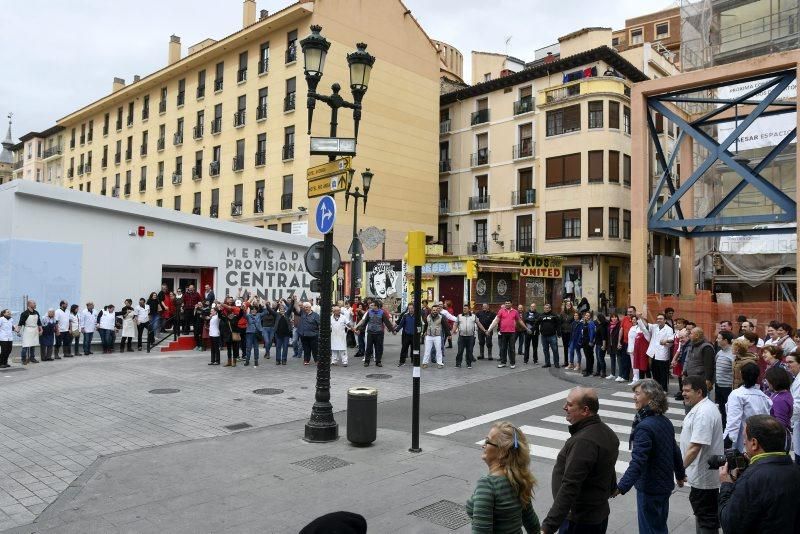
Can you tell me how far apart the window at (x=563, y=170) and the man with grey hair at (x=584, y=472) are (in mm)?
34415

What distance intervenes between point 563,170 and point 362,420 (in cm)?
3209

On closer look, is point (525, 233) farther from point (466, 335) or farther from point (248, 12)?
point (248, 12)

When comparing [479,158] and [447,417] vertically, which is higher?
[479,158]

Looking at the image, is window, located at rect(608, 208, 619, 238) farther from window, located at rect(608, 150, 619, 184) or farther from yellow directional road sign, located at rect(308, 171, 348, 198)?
yellow directional road sign, located at rect(308, 171, 348, 198)

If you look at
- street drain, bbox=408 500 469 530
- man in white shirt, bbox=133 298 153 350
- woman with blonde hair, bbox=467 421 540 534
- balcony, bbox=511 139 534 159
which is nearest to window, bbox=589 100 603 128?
balcony, bbox=511 139 534 159

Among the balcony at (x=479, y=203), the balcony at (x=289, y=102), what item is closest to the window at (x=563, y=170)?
the balcony at (x=479, y=203)

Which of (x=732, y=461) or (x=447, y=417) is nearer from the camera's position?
(x=732, y=461)

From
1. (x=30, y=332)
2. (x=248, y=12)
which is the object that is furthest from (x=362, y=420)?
(x=248, y=12)

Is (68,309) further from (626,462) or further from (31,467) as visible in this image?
(626,462)

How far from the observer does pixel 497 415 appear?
1091 cm

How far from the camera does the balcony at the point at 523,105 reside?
39781mm

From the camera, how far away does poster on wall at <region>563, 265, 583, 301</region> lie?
3694cm

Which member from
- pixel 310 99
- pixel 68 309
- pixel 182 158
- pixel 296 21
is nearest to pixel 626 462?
pixel 310 99

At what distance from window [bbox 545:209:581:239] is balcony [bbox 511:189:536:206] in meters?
1.58
